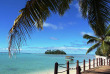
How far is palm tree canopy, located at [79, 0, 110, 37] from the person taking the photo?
4.38 m

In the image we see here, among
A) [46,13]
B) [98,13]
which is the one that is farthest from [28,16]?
[98,13]

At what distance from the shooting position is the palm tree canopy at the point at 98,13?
438 centimetres

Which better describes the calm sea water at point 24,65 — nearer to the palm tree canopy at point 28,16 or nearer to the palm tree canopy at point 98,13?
the palm tree canopy at point 28,16

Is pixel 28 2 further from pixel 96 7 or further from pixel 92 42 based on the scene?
pixel 92 42

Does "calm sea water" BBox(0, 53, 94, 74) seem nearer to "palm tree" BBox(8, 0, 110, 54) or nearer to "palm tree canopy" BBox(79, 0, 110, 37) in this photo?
"palm tree" BBox(8, 0, 110, 54)

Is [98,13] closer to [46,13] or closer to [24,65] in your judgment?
[46,13]

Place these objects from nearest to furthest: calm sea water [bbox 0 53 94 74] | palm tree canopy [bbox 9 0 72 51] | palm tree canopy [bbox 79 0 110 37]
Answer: palm tree canopy [bbox 9 0 72 51], palm tree canopy [bbox 79 0 110 37], calm sea water [bbox 0 53 94 74]

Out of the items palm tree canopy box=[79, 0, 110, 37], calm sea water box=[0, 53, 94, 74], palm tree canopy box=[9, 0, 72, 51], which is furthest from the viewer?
calm sea water box=[0, 53, 94, 74]

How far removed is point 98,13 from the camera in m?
4.41

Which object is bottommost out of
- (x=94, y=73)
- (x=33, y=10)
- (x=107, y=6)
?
(x=94, y=73)

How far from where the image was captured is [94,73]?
1049 centimetres

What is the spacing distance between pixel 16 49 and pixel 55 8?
72.3 inches

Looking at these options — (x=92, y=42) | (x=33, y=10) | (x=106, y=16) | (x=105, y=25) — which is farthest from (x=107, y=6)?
(x=92, y=42)

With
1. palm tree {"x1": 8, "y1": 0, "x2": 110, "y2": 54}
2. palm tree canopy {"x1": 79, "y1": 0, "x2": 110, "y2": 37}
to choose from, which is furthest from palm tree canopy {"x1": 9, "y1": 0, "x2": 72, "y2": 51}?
palm tree canopy {"x1": 79, "y1": 0, "x2": 110, "y2": 37}
